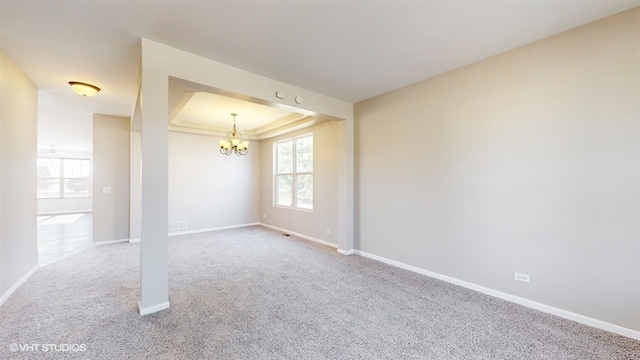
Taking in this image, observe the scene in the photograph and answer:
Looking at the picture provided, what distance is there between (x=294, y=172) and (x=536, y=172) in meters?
4.62

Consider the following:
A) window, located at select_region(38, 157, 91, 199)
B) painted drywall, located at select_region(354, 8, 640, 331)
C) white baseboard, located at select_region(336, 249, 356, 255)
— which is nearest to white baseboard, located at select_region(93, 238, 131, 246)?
white baseboard, located at select_region(336, 249, 356, 255)

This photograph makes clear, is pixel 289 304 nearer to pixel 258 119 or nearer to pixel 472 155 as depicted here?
pixel 472 155

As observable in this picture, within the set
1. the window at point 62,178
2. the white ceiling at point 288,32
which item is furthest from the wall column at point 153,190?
the window at point 62,178

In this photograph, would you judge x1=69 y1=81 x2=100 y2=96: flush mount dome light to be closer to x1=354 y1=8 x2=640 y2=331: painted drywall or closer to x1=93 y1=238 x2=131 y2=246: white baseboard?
x1=93 y1=238 x2=131 y2=246: white baseboard

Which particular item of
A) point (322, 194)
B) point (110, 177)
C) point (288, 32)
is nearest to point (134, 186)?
point (110, 177)

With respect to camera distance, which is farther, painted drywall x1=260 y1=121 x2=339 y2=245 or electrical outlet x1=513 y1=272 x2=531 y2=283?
painted drywall x1=260 y1=121 x2=339 y2=245

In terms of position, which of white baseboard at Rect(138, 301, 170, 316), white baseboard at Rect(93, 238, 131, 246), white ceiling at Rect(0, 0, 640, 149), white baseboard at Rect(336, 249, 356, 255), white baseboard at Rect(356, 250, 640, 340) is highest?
white ceiling at Rect(0, 0, 640, 149)

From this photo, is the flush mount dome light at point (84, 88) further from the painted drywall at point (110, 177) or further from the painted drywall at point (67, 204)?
the painted drywall at point (67, 204)

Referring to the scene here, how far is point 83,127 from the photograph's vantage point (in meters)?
6.50

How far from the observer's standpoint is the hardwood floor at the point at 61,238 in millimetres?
4398

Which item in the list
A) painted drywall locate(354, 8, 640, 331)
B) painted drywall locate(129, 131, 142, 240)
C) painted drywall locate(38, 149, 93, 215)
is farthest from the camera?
painted drywall locate(38, 149, 93, 215)

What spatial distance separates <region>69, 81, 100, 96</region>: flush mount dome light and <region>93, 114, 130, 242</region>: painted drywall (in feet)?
6.35

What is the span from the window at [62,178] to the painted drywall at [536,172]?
1301 centimetres

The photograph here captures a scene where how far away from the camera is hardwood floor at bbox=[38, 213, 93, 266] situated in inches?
173
